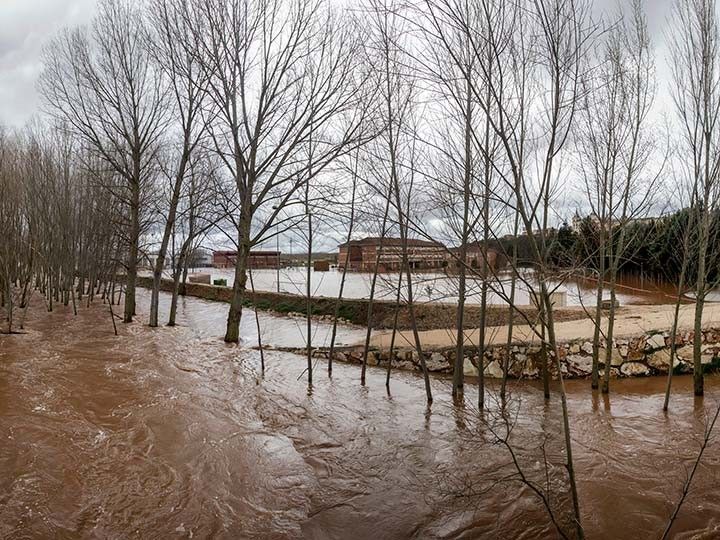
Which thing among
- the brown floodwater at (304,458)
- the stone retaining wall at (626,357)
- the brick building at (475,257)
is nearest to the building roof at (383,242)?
the brick building at (475,257)

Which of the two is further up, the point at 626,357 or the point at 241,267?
the point at 241,267

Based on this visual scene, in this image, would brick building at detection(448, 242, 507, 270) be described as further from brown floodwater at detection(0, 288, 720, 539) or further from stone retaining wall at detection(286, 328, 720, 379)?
stone retaining wall at detection(286, 328, 720, 379)

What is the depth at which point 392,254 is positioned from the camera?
8891 mm

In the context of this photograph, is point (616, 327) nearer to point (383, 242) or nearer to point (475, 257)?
point (475, 257)

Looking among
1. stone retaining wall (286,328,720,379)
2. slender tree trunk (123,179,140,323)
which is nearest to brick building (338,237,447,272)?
stone retaining wall (286,328,720,379)

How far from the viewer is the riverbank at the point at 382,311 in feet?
46.2

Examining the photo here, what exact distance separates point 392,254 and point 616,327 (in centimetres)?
714

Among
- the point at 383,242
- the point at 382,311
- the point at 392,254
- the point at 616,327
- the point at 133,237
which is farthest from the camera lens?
the point at 382,311

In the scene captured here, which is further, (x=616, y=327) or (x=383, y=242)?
(x=616, y=327)

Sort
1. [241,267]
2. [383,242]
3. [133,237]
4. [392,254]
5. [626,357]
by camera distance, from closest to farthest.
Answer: [383,242] < [392,254] < [626,357] < [241,267] < [133,237]

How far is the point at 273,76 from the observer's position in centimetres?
1052

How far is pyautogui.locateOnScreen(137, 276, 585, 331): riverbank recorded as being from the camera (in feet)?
46.2

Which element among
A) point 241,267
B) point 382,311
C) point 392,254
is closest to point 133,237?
point 241,267

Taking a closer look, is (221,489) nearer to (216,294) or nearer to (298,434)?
(298,434)
